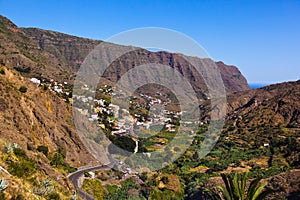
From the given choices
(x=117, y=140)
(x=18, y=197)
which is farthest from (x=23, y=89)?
(x=18, y=197)

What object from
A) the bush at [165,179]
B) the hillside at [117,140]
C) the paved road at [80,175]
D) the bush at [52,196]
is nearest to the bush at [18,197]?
the hillside at [117,140]

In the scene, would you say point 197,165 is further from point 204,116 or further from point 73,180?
point 204,116

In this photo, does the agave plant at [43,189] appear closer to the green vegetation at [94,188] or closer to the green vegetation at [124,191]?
the green vegetation at [94,188]

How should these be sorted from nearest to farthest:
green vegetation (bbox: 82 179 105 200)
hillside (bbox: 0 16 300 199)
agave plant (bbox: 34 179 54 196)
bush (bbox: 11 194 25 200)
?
bush (bbox: 11 194 25 200)
agave plant (bbox: 34 179 54 196)
hillside (bbox: 0 16 300 199)
green vegetation (bbox: 82 179 105 200)

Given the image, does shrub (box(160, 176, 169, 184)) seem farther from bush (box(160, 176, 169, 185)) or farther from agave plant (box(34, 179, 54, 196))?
agave plant (box(34, 179, 54, 196))

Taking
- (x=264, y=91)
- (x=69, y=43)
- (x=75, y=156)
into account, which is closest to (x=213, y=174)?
(x=75, y=156)

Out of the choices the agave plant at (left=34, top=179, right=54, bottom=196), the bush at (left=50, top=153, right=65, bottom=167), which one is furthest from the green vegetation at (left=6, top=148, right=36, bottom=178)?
the bush at (left=50, top=153, right=65, bottom=167)

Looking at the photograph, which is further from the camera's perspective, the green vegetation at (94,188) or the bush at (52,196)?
the green vegetation at (94,188)

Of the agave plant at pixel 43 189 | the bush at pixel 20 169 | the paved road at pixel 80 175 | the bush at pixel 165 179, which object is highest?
the bush at pixel 20 169

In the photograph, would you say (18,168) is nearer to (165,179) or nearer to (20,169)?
(20,169)

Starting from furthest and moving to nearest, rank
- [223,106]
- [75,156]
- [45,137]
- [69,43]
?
[69,43]
[223,106]
[75,156]
[45,137]

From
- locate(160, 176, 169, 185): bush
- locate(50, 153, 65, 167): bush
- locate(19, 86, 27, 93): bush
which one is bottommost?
locate(160, 176, 169, 185): bush
